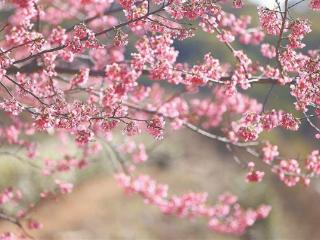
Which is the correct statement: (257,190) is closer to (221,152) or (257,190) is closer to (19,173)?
(19,173)

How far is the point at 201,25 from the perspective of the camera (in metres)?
5.15

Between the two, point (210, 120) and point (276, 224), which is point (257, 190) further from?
point (210, 120)

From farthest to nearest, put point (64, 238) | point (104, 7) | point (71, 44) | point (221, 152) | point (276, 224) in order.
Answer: point (221, 152) < point (276, 224) < point (64, 238) < point (104, 7) < point (71, 44)

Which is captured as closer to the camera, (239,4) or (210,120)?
(239,4)

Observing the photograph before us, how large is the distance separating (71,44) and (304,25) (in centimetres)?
200

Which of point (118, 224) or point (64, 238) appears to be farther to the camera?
point (118, 224)

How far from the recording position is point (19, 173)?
14.7 metres

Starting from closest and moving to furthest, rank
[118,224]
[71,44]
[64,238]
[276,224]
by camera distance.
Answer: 1. [71,44]
2. [64,238]
3. [118,224]
4. [276,224]

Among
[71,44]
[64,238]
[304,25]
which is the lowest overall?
[71,44]

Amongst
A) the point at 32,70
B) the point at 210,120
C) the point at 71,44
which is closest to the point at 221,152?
the point at 210,120

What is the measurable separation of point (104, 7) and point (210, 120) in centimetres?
272

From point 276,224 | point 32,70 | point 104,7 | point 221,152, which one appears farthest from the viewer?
point 221,152

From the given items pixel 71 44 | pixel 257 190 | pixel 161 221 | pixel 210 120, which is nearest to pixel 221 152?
pixel 257 190

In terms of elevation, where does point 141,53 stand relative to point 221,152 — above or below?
below
